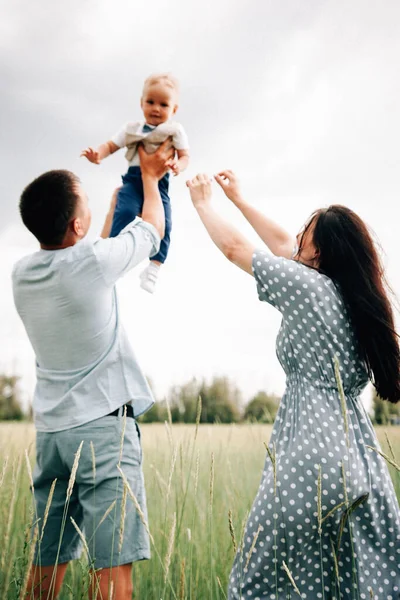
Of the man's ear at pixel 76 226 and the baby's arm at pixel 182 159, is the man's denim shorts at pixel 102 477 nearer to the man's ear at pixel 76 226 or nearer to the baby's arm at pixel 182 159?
the man's ear at pixel 76 226

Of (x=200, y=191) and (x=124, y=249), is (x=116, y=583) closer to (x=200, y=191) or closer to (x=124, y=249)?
(x=124, y=249)

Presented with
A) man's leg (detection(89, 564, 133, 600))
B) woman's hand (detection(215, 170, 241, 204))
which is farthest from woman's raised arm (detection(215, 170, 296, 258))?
man's leg (detection(89, 564, 133, 600))

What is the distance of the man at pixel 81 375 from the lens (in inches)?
72.7

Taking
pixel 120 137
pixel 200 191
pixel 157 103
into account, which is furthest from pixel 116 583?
pixel 157 103

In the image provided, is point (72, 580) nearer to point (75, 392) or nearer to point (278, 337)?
point (75, 392)

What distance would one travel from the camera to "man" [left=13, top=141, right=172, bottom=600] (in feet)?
6.06

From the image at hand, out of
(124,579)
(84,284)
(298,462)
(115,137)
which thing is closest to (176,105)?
(115,137)

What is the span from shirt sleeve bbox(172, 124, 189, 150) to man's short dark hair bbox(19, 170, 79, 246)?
3.05 feet

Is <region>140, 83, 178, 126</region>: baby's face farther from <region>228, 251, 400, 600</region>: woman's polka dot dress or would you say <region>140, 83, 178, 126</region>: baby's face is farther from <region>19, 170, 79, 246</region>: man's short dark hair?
<region>228, 251, 400, 600</region>: woman's polka dot dress

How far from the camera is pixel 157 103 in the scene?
2.99m

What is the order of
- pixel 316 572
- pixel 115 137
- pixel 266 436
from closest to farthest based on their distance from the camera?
1. pixel 316 572
2. pixel 115 137
3. pixel 266 436

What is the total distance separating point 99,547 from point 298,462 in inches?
26.7

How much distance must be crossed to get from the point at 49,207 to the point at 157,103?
4.07ft

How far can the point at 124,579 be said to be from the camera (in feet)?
5.96
